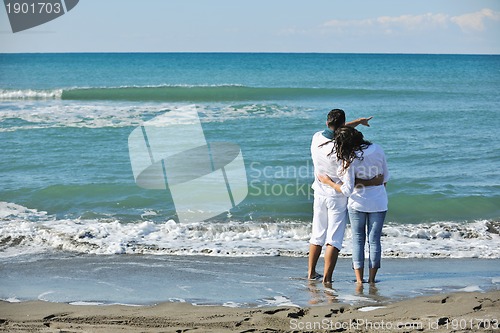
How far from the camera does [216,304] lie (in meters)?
6.04

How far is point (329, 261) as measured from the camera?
21.9ft

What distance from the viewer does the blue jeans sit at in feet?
21.0

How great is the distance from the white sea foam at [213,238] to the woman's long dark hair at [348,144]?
7.61ft

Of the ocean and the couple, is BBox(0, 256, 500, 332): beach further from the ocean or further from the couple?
the couple

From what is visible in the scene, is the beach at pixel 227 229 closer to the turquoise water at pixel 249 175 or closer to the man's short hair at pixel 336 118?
the turquoise water at pixel 249 175

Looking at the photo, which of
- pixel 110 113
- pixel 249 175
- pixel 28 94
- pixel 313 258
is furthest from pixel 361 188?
pixel 28 94

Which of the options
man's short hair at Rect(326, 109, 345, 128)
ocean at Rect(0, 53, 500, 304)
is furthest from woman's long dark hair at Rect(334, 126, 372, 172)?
ocean at Rect(0, 53, 500, 304)

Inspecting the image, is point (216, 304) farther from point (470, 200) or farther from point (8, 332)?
point (470, 200)

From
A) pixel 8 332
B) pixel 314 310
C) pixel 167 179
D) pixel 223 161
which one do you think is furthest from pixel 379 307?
pixel 223 161

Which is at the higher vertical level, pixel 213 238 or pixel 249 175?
pixel 249 175

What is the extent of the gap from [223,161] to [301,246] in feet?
18.6

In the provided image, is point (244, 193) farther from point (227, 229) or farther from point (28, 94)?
point (28, 94)

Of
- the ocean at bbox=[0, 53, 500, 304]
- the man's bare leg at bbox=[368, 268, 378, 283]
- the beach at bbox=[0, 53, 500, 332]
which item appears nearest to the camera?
the beach at bbox=[0, 53, 500, 332]

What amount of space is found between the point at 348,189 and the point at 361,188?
0.54ft
